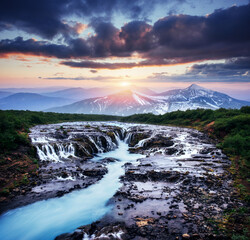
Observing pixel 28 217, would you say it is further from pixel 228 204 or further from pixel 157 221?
pixel 228 204

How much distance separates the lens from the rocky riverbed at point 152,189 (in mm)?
9383

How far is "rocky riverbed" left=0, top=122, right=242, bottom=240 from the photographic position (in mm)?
9383

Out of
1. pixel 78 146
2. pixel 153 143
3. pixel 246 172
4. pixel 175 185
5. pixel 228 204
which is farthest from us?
pixel 153 143

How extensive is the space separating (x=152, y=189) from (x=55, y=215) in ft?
27.0

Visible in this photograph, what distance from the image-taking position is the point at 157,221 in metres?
10.1

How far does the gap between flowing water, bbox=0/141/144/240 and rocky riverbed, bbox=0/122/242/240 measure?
808 mm

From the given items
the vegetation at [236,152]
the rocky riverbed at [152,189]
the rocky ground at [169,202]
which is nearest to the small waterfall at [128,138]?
the rocky riverbed at [152,189]

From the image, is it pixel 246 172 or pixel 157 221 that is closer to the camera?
pixel 157 221

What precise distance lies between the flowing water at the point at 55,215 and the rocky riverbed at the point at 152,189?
808 millimetres

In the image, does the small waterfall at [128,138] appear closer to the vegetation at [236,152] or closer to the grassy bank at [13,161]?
the vegetation at [236,152]

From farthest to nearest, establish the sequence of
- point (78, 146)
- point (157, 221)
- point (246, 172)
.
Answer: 1. point (78, 146)
2. point (246, 172)
3. point (157, 221)

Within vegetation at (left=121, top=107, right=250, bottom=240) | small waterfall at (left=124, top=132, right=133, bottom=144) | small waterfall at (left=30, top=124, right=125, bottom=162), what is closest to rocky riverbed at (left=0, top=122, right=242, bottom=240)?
small waterfall at (left=30, top=124, right=125, bottom=162)

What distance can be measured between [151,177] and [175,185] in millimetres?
2789

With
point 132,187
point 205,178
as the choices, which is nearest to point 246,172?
point 205,178
